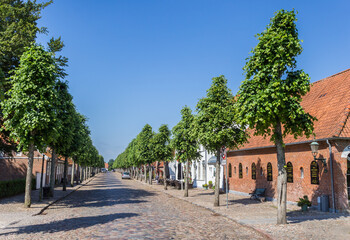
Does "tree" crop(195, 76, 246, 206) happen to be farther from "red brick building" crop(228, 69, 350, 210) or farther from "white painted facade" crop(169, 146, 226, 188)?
"white painted facade" crop(169, 146, 226, 188)

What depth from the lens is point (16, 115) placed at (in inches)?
646

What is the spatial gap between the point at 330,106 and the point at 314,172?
3990 millimetres

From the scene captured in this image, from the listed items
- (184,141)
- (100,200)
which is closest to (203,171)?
(184,141)

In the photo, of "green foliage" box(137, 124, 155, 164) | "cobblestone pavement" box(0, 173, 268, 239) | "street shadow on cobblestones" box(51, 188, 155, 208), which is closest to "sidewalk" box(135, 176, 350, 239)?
"cobblestone pavement" box(0, 173, 268, 239)

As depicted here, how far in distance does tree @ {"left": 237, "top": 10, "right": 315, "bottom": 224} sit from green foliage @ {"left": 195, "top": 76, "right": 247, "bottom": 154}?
4.41 m

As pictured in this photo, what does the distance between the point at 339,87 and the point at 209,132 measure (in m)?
8.51

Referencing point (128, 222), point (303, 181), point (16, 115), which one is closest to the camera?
point (128, 222)

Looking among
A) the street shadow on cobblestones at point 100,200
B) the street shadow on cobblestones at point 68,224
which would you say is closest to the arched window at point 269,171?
the street shadow on cobblestones at point 100,200

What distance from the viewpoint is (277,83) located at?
11.6 metres

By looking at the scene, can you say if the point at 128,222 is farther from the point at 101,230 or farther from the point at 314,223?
the point at 314,223

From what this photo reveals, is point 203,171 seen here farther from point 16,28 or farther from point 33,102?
point 16,28

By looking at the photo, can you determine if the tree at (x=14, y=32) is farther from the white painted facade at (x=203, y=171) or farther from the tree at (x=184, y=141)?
the white painted facade at (x=203, y=171)

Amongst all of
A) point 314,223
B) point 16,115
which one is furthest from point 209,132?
point 16,115

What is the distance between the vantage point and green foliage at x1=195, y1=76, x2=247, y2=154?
56.7ft
